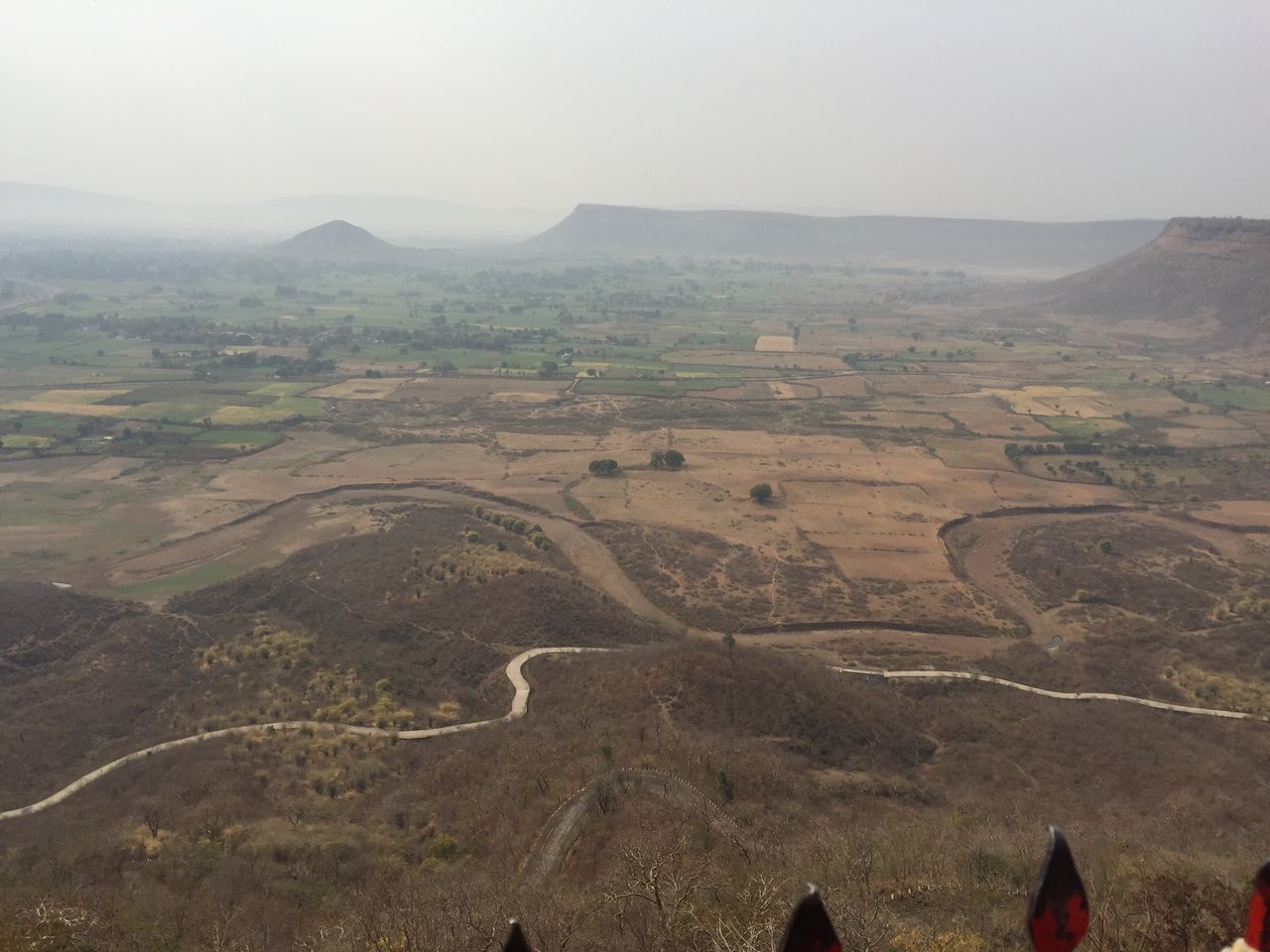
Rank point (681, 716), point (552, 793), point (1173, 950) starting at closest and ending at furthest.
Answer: point (1173, 950), point (552, 793), point (681, 716)

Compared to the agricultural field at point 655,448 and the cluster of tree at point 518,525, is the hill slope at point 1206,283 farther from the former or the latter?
the cluster of tree at point 518,525

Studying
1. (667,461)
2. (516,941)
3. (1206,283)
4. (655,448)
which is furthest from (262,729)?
(1206,283)

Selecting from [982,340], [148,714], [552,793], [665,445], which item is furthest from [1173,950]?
[982,340]

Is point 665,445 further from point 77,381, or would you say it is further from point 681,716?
point 77,381

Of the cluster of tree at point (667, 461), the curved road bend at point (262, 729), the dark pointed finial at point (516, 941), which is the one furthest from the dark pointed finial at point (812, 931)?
the cluster of tree at point (667, 461)

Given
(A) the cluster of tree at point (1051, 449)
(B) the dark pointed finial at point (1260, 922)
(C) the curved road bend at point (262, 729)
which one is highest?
(B) the dark pointed finial at point (1260, 922)

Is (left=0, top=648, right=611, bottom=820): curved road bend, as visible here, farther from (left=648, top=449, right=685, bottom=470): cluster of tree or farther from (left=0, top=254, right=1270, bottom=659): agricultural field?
(left=648, top=449, right=685, bottom=470): cluster of tree
